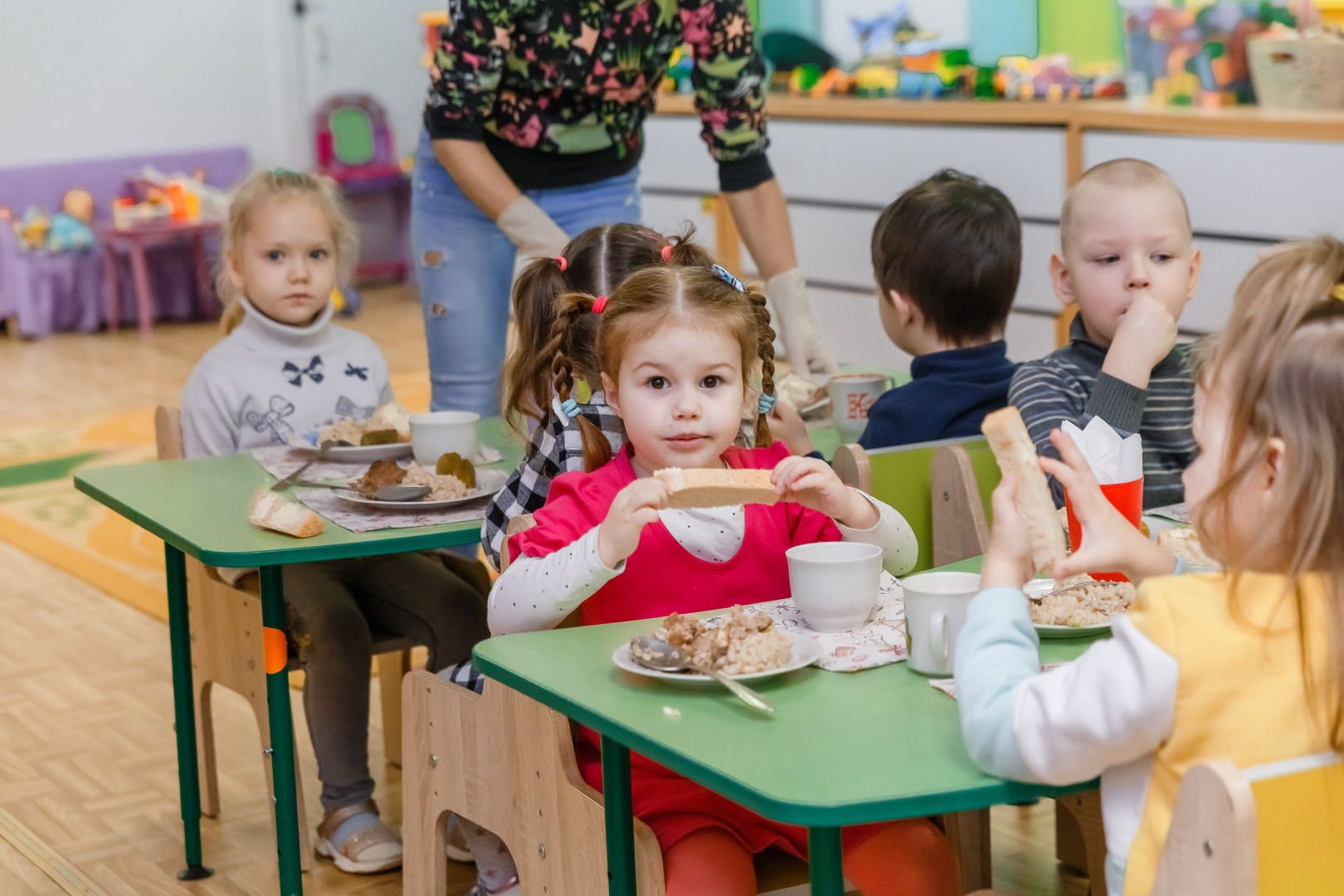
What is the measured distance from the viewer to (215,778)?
8.50 feet

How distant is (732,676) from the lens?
130 centimetres

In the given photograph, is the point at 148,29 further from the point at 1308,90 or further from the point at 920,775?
the point at 920,775

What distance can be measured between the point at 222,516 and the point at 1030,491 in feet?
3.75

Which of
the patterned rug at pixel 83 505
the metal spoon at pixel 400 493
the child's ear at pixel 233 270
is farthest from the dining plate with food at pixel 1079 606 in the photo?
the patterned rug at pixel 83 505

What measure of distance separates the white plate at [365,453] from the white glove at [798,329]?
29.9 inches

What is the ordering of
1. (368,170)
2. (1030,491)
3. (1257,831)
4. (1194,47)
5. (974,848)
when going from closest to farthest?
(1257,831), (1030,491), (974,848), (1194,47), (368,170)

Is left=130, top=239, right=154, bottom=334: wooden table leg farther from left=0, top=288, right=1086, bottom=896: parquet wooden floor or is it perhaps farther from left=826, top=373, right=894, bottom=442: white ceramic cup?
left=826, top=373, right=894, bottom=442: white ceramic cup

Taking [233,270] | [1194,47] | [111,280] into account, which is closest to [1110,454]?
[233,270]

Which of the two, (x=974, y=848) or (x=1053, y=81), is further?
(x=1053, y=81)

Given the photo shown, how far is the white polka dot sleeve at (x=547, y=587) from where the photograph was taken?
1567 millimetres

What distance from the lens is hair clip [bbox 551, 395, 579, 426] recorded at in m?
1.88

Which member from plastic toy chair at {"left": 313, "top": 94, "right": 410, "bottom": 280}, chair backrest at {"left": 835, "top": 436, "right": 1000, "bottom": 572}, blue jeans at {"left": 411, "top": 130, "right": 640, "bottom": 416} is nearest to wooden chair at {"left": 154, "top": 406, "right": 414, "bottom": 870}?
blue jeans at {"left": 411, "top": 130, "right": 640, "bottom": 416}

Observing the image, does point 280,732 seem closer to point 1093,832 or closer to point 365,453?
point 365,453

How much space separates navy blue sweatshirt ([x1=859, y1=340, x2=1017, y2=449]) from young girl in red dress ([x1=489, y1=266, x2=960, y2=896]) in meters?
0.43
